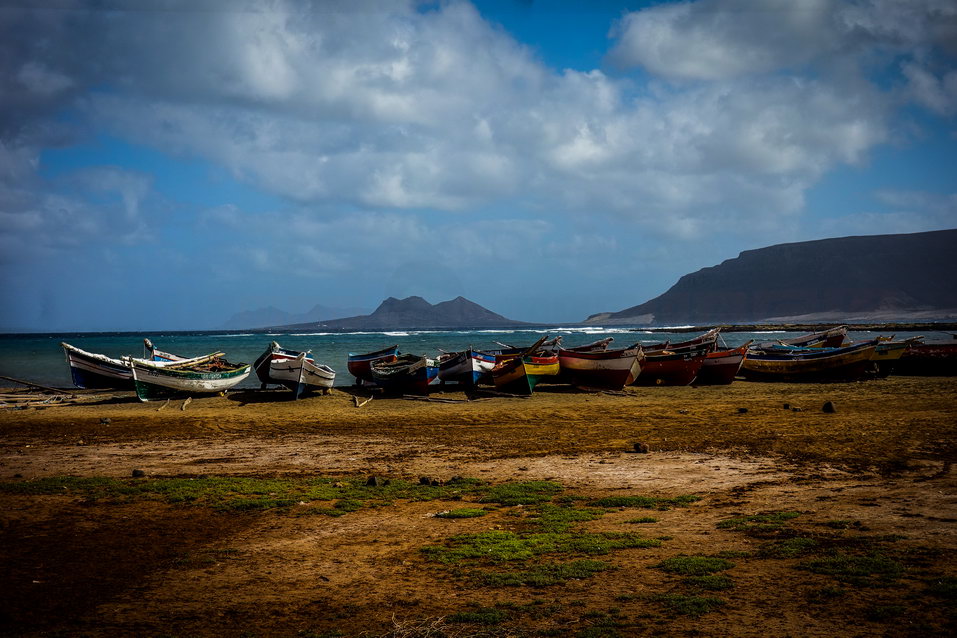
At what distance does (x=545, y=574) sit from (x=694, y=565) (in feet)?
5.07

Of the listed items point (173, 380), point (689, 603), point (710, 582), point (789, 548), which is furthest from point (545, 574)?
point (173, 380)

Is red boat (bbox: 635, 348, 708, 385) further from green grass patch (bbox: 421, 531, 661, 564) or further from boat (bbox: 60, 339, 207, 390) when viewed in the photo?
boat (bbox: 60, 339, 207, 390)

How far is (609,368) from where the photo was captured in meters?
24.2

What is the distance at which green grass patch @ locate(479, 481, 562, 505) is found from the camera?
8.99m

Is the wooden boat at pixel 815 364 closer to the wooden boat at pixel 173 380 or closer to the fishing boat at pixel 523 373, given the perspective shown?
the fishing boat at pixel 523 373

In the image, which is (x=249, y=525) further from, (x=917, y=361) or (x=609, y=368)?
(x=917, y=361)

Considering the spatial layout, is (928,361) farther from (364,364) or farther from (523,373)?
(364,364)

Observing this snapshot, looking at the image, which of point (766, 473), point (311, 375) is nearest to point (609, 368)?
point (311, 375)

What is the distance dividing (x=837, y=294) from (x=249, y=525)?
207881mm

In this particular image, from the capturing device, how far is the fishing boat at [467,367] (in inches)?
984

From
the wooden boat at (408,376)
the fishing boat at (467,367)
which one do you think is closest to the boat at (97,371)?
the wooden boat at (408,376)

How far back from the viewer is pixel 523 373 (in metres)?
23.1

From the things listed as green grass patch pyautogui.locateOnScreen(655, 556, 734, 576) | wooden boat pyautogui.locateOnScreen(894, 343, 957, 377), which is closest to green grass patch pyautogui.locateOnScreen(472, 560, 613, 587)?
green grass patch pyautogui.locateOnScreen(655, 556, 734, 576)

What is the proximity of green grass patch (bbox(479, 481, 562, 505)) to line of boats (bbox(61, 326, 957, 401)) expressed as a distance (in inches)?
525
